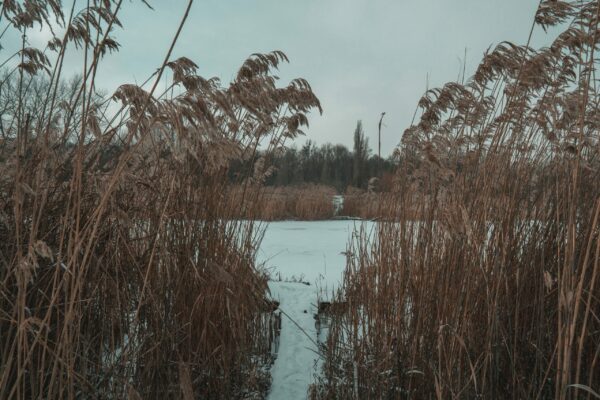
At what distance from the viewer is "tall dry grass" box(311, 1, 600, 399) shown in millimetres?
1587

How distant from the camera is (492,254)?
66.6 inches

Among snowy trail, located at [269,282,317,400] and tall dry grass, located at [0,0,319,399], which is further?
snowy trail, located at [269,282,317,400]

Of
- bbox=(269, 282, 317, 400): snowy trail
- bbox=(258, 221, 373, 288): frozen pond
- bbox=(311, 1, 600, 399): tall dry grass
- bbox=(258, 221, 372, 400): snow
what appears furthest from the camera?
bbox=(258, 221, 373, 288): frozen pond

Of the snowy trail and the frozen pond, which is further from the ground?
the frozen pond

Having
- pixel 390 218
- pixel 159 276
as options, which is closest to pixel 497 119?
pixel 390 218

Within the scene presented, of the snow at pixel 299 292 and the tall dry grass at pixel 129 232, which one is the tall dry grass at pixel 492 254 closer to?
the snow at pixel 299 292

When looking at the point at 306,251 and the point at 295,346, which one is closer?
the point at 295,346

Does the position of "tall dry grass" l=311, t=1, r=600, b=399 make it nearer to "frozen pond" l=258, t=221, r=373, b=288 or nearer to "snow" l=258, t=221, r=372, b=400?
"snow" l=258, t=221, r=372, b=400

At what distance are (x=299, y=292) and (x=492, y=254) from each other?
2579 mm

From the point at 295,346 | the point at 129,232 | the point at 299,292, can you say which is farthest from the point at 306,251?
the point at 129,232

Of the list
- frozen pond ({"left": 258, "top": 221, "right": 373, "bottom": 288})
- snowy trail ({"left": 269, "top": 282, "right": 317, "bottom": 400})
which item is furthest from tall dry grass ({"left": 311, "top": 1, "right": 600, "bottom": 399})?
frozen pond ({"left": 258, "top": 221, "right": 373, "bottom": 288})

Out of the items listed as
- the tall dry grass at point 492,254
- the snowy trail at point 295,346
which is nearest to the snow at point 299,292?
the snowy trail at point 295,346

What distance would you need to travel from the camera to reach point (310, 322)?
3361 mm

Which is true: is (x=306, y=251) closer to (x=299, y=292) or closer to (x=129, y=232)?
(x=299, y=292)
